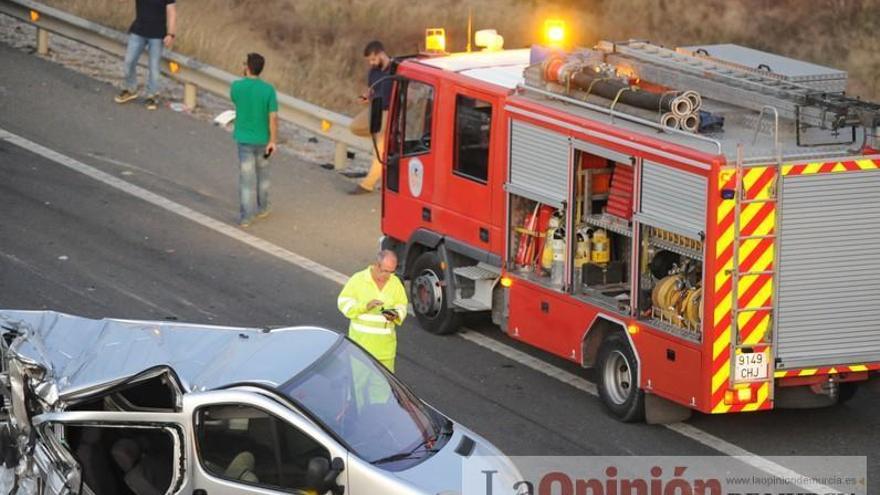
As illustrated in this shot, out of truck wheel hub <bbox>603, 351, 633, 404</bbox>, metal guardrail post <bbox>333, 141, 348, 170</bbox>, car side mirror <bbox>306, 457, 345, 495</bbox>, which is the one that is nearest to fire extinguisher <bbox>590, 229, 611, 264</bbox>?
truck wheel hub <bbox>603, 351, 633, 404</bbox>

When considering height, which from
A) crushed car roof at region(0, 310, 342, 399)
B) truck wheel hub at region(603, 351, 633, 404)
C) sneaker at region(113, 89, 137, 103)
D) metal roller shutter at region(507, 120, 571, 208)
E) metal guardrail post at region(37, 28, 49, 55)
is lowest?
truck wheel hub at region(603, 351, 633, 404)

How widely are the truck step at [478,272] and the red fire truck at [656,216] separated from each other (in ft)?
0.06

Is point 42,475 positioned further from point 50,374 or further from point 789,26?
point 789,26

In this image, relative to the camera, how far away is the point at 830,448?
13367 mm

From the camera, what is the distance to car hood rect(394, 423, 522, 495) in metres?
10.2

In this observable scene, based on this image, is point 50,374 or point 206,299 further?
point 206,299

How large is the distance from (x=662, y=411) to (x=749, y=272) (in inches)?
62.0

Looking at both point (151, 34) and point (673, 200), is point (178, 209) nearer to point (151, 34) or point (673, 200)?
point (151, 34)

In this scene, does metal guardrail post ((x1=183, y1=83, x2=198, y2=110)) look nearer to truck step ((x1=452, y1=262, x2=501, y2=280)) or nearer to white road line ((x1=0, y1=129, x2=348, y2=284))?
white road line ((x1=0, y1=129, x2=348, y2=284))

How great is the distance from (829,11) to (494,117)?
1424 cm

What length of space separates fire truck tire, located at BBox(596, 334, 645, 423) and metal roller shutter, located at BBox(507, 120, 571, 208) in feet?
4.01

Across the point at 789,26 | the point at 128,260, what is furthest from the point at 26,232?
the point at 789,26

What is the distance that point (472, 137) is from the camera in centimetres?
1523

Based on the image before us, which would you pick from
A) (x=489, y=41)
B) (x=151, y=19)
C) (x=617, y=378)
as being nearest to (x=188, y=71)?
(x=151, y=19)
